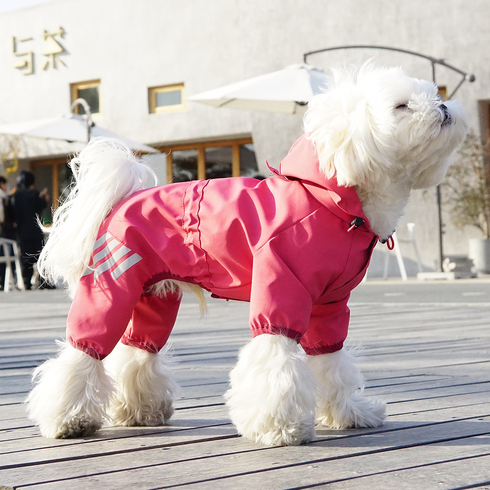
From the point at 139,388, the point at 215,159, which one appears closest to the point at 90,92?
the point at 215,159

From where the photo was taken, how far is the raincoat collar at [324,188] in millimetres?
2125

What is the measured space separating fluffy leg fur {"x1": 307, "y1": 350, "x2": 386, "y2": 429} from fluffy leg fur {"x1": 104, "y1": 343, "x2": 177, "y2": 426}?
0.46m

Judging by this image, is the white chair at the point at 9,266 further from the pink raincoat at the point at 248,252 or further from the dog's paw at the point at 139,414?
the pink raincoat at the point at 248,252

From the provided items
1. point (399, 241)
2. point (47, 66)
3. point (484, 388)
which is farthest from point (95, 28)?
point (484, 388)

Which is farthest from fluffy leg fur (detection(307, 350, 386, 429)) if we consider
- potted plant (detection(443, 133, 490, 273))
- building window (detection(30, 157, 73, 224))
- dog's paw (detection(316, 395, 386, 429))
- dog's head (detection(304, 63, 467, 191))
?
building window (detection(30, 157, 73, 224))

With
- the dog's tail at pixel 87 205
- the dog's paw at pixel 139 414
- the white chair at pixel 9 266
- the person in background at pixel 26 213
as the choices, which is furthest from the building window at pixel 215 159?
the dog's paw at pixel 139 414

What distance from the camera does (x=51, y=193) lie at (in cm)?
1611

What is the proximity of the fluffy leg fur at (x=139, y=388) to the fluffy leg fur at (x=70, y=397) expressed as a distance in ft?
0.43

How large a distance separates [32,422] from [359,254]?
1106 mm

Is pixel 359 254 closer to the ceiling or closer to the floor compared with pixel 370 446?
closer to the ceiling

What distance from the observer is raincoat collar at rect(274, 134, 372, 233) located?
2.12m

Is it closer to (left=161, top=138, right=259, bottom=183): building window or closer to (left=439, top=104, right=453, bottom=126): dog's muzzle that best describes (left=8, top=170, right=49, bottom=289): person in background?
(left=161, top=138, right=259, bottom=183): building window

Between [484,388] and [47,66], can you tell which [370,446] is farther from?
[47,66]

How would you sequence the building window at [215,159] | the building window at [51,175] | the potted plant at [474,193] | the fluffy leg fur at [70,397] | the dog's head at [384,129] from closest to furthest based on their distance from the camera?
the dog's head at [384,129], the fluffy leg fur at [70,397], the potted plant at [474,193], the building window at [215,159], the building window at [51,175]
